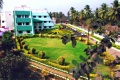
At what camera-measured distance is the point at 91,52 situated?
4992 mm

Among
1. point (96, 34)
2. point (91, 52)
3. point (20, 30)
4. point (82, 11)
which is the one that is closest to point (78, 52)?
point (96, 34)

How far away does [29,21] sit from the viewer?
5397 cm

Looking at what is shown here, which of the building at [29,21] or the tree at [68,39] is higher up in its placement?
the building at [29,21]

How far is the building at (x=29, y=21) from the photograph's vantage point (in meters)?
52.3

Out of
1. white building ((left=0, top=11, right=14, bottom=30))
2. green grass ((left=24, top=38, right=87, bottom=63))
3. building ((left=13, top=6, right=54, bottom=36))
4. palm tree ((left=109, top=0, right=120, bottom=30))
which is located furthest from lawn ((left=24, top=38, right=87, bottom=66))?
white building ((left=0, top=11, right=14, bottom=30))

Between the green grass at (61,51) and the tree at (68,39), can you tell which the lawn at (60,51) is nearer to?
the green grass at (61,51)

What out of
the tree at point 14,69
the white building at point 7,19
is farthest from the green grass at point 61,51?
the white building at point 7,19

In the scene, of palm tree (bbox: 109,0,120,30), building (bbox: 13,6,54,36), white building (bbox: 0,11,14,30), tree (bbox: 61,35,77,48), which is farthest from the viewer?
white building (bbox: 0,11,14,30)

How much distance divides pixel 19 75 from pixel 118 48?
21.3m

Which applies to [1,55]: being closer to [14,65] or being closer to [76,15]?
[14,65]

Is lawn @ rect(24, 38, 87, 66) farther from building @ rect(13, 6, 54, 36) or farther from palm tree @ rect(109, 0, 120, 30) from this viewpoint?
palm tree @ rect(109, 0, 120, 30)

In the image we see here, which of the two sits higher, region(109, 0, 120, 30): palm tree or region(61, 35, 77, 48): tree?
region(109, 0, 120, 30): palm tree

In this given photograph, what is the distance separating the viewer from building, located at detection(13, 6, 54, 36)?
172 ft

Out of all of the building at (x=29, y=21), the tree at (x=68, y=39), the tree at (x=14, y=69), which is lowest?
the tree at (x=14, y=69)
